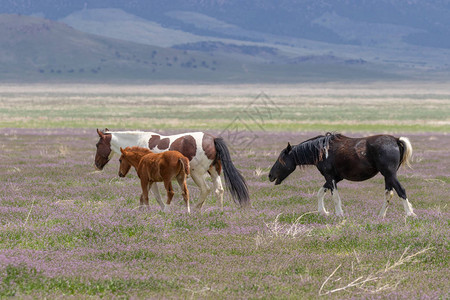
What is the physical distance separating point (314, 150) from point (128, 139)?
4187mm

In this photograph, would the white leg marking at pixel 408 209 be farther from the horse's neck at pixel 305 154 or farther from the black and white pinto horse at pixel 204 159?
the black and white pinto horse at pixel 204 159

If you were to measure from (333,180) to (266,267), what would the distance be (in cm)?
488

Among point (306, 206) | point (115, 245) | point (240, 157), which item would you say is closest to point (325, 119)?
point (240, 157)

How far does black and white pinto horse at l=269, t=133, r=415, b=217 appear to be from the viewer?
45.9ft

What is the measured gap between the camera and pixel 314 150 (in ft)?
48.3

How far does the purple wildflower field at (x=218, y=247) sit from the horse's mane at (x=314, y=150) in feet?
3.56

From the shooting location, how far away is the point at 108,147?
53.3 feet

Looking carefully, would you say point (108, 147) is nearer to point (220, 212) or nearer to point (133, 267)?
point (220, 212)

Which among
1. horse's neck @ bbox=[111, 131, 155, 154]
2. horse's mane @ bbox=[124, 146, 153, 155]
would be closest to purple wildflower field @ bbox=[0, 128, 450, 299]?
horse's mane @ bbox=[124, 146, 153, 155]

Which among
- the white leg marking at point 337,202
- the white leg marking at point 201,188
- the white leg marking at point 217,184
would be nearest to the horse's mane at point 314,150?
the white leg marking at point 337,202

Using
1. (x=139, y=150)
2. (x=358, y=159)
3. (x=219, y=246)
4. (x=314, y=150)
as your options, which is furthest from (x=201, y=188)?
(x=219, y=246)

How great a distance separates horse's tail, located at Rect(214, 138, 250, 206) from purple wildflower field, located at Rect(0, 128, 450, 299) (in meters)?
0.63

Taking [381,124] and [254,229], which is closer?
[254,229]

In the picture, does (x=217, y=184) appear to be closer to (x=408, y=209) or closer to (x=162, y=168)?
(x=162, y=168)
